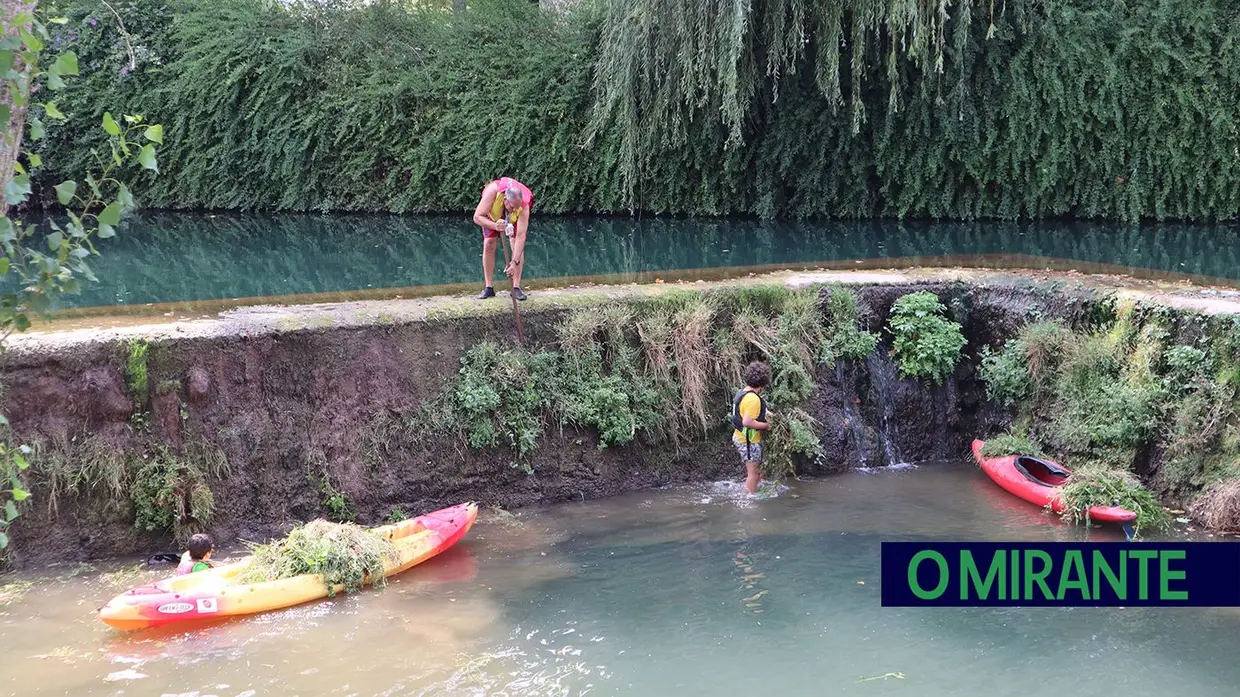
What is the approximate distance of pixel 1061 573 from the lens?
29.6ft

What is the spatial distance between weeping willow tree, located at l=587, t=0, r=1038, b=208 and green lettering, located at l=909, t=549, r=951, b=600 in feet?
32.7

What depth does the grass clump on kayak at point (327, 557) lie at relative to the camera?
8580mm

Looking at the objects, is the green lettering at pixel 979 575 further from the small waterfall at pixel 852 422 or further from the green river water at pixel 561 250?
the green river water at pixel 561 250

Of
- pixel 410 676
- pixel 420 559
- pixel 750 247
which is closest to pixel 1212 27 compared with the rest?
pixel 750 247

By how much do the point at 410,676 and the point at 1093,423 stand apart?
6829mm

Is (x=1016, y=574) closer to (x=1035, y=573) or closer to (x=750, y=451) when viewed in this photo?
(x=1035, y=573)

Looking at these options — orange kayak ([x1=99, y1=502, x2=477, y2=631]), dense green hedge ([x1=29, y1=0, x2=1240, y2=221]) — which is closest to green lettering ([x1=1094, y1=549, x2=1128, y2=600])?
orange kayak ([x1=99, y1=502, x2=477, y2=631])

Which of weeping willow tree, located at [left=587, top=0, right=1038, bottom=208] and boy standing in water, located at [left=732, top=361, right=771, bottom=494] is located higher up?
weeping willow tree, located at [left=587, top=0, right=1038, bottom=208]

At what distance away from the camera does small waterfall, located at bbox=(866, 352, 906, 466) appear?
12.0m

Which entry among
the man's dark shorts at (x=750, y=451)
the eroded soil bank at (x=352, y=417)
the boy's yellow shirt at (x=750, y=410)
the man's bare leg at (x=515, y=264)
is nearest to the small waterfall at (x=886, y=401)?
the eroded soil bank at (x=352, y=417)

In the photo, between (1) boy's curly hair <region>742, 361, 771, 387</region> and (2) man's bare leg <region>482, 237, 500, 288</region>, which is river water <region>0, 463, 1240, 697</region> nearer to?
(1) boy's curly hair <region>742, 361, 771, 387</region>

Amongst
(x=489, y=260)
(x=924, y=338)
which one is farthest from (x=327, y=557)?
(x=924, y=338)

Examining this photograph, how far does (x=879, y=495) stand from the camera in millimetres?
10836

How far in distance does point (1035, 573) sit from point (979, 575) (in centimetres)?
51
